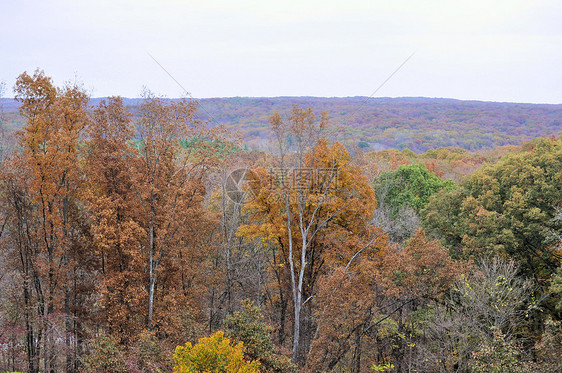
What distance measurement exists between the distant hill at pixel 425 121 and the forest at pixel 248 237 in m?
56.3

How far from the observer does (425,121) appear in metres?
131

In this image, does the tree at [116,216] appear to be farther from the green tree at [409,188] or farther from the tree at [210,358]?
the green tree at [409,188]

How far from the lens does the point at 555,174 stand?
17.7 metres

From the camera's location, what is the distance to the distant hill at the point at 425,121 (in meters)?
91.6

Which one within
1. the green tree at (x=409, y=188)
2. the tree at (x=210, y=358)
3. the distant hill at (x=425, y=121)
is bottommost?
the tree at (x=210, y=358)

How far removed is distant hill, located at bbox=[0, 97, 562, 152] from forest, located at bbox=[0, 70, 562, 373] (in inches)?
2216

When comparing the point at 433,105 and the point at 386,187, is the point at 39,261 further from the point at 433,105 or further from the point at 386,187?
the point at 433,105

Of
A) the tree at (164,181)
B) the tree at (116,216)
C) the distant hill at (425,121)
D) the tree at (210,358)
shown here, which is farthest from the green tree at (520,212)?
the distant hill at (425,121)

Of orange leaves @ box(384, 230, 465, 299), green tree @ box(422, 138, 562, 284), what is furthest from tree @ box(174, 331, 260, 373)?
green tree @ box(422, 138, 562, 284)

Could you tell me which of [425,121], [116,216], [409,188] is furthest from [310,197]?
[425,121]

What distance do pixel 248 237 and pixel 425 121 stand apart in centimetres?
12414

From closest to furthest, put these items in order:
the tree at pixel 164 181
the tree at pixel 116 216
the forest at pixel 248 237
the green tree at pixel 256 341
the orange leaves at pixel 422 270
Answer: the green tree at pixel 256 341, the forest at pixel 248 237, the tree at pixel 116 216, the orange leaves at pixel 422 270, the tree at pixel 164 181

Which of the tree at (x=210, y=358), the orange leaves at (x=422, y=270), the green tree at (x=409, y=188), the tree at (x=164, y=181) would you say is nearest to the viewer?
the tree at (x=210, y=358)

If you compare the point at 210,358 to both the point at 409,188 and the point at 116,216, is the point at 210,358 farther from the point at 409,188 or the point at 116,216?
the point at 409,188
